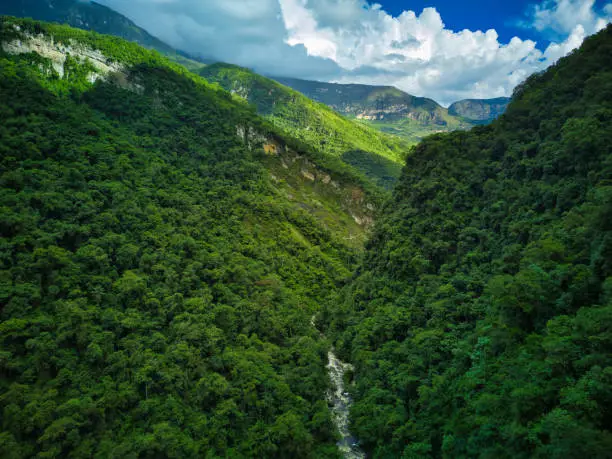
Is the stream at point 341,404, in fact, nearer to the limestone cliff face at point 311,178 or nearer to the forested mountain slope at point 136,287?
the forested mountain slope at point 136,287

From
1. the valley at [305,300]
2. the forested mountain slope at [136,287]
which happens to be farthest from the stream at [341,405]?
the forested mountain slope at [136,287]

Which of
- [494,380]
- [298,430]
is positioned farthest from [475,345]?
[298,430]

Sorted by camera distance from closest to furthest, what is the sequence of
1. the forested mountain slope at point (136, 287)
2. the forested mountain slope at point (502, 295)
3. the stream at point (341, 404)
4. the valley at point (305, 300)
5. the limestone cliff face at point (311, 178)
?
the forested mountain slope at point (502, 295) < the valley at point (305, 300) < the forested mountain slope at point (136, 287) < the stream at point (341, 404) < the limestone cliff face at point (311, 178)

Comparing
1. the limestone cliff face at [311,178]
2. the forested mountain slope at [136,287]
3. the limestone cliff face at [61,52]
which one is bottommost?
the forested mountain slope at [136,287]

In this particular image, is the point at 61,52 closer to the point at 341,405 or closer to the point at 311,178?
the point at 311,178

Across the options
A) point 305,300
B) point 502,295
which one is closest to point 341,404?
point 305,300

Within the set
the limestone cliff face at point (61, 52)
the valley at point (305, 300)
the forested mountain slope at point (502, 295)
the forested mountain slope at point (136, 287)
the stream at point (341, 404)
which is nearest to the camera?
the forested mountain slope at point (502, 295)

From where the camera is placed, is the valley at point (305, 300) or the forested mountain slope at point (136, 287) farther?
the forested mountain slope at point (136, 287)
